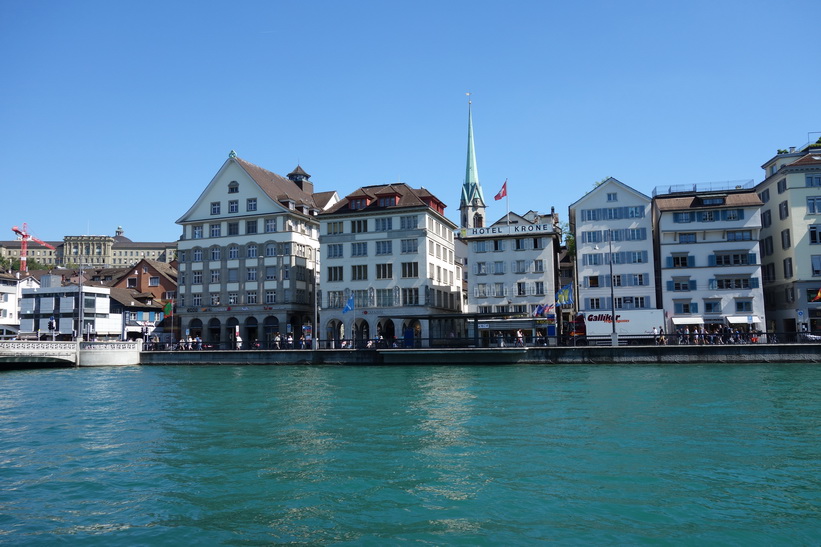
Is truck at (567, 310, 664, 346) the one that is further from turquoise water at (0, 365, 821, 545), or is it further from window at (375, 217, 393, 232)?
turquoise water at (0, 365, 821, 545)

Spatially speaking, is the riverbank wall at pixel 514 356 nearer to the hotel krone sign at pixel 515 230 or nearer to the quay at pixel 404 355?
the quay at pixel 404 355

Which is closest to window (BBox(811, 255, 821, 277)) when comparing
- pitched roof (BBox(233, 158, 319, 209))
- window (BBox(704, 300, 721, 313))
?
window (BBox(704, 300, 721, 313))

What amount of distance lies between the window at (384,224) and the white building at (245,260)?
33.5 feet

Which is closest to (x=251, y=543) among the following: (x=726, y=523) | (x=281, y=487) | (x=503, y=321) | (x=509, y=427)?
(x=281, y=487)

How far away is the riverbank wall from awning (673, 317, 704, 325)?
51.2ft

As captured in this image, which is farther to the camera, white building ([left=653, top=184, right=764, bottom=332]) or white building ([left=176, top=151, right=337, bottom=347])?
white building ([left=176, top=151, right=337, bottom=347])

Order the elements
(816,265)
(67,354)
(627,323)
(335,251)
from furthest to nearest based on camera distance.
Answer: (335,251), (627,323), (816,265), (67,354)

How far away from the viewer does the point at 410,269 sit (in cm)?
7525

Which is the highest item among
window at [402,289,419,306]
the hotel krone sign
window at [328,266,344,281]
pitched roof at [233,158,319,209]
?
pitched roof at [233,158,319,209]

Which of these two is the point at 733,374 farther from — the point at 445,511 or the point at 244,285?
the point at 244,285

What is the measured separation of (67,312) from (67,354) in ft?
97.2

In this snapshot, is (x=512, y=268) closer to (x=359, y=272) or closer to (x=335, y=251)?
(x=359, y=272)

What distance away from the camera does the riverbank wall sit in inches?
2015

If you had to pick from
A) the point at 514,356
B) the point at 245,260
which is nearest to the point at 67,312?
the point at 245,260
